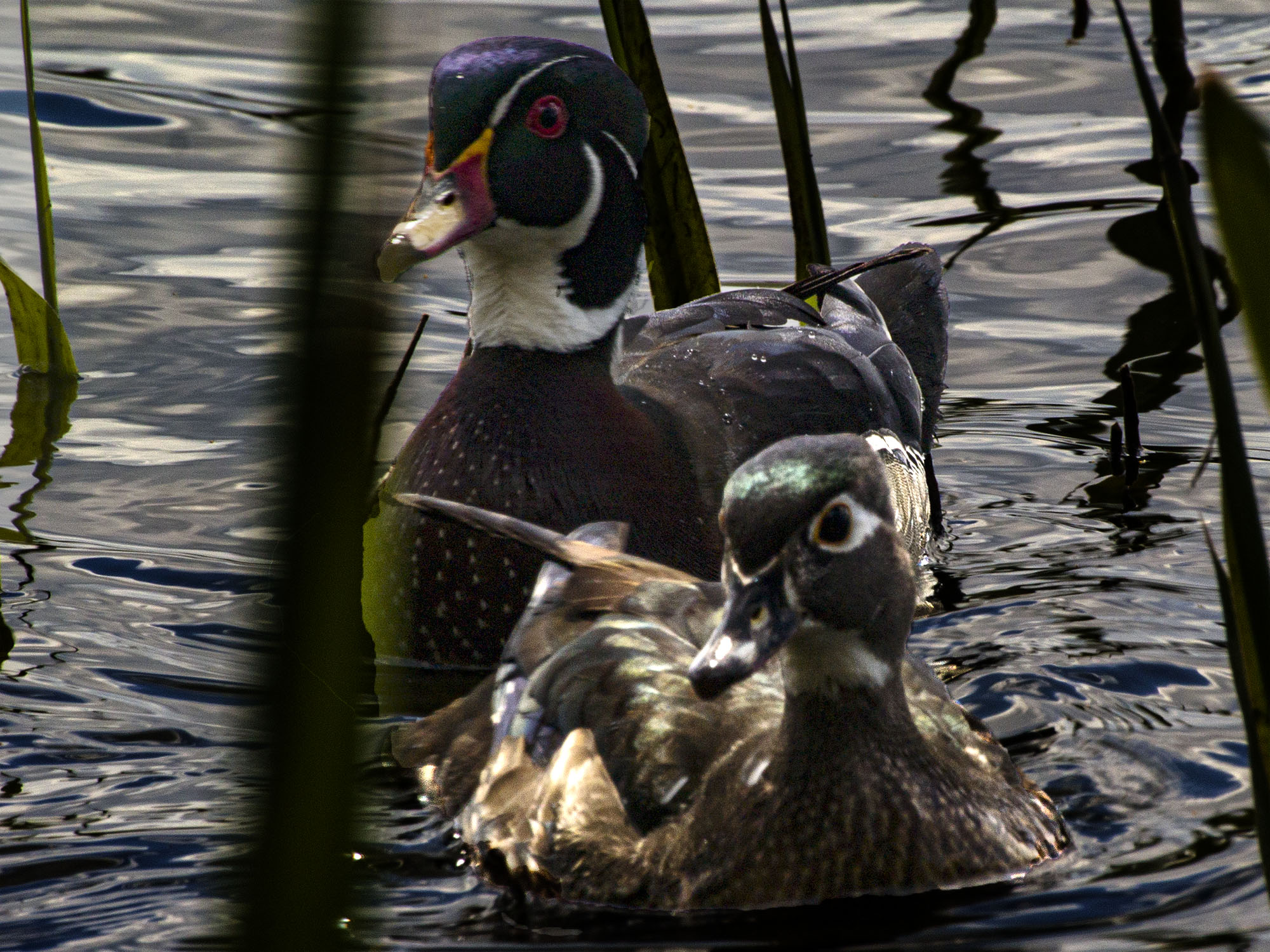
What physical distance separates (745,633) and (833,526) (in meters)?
0.30

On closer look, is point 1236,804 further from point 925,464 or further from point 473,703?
point 925,464

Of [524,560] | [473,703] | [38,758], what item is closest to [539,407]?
[524,560]

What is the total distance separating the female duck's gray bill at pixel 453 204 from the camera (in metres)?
4.01

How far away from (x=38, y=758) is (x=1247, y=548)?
302cm

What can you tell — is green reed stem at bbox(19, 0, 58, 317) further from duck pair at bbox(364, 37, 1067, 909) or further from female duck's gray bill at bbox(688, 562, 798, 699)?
female duck's gray bill at bbox(688, 562, 798, 699)

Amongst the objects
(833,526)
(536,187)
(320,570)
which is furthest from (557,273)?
(320,570)

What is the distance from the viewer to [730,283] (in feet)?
23.5

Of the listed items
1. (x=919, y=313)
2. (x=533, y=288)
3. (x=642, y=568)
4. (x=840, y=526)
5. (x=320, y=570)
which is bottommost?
(x=642, y=568)

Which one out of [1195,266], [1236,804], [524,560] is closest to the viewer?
[1195,266]

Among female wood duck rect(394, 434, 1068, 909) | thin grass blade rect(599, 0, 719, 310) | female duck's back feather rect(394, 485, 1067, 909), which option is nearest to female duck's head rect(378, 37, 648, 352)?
thin grass blade rect(599, 0, 719, 310)

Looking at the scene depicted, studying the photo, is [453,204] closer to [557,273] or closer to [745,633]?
[557,273]

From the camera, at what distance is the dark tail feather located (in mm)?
5949

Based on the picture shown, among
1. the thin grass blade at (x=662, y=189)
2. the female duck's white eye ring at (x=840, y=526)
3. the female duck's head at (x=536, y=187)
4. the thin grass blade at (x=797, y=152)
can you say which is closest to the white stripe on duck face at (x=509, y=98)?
the female duck's head at (x=536, y=187)

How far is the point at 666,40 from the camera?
956 centimetres
